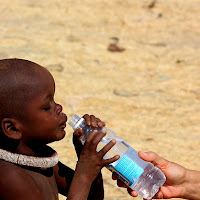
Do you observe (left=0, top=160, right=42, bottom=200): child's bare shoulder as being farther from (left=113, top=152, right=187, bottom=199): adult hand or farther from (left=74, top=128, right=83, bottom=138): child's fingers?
(left=113, top=152, right=187, bottom=199): adult hand

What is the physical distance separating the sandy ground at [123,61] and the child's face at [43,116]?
4.47 ft

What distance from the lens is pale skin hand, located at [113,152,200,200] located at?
2957 mm

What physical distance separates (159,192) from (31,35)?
4206 mm

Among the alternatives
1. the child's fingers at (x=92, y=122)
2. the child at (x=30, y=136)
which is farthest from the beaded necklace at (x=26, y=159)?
the child's fingers at (x=92, y=122)

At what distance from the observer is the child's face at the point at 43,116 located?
86.5 inches

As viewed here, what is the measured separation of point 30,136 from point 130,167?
561 mm

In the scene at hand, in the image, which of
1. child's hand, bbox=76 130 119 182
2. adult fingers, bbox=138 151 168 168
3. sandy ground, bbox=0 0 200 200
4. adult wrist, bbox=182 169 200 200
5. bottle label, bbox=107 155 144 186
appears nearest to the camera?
child's hand, bbox=76 130 119 182

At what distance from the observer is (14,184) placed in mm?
2119

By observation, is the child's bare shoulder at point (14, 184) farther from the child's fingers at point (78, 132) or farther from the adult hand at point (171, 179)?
the adult hand at point (171, 179)

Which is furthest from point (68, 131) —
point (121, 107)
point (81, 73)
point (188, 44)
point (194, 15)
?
point (194, 15)

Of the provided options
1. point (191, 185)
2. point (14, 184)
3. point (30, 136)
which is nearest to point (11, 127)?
point (30, 136)

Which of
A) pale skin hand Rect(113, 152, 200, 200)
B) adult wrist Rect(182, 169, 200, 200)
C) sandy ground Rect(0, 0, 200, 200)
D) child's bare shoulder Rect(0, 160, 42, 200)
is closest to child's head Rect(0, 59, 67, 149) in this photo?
child's bare shoulder Rect(0, 160, 42, 200)

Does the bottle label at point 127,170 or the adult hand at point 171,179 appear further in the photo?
the adult hand at point 171,179

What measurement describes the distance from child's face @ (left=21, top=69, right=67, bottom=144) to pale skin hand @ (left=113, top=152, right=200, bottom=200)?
0.77 m
